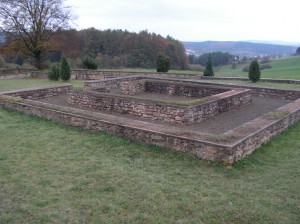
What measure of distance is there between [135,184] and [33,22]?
2308 cm

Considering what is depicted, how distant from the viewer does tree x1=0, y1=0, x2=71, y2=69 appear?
23.9 m

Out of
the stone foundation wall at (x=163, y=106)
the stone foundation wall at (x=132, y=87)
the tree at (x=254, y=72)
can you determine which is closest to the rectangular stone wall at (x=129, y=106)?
the stone foundation wall at (x=163, y=106)

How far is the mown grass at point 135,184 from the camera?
412 cm

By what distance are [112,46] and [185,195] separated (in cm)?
4226

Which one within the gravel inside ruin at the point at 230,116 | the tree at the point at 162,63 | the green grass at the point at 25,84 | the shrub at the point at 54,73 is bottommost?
the gravel inside ruin at the point at 230,116

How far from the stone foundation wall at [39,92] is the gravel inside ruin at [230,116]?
301 millimetres

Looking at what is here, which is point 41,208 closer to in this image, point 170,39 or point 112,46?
point 112,46

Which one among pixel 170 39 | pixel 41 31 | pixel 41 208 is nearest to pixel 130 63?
pixel 170 39

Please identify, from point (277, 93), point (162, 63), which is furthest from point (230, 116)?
point (162, 63)

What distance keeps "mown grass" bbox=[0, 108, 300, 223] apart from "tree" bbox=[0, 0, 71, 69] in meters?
19.9

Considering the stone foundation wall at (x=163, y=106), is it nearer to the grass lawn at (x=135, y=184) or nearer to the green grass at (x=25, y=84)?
the grass lawn at (x=135, y=184)

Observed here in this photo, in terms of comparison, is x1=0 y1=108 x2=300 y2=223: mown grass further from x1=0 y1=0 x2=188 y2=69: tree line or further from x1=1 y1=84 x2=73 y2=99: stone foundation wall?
x1=0 y1=0 x2=188 y2=69: tree line

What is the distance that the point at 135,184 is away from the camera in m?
4.98

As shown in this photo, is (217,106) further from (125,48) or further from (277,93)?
(125,48)
